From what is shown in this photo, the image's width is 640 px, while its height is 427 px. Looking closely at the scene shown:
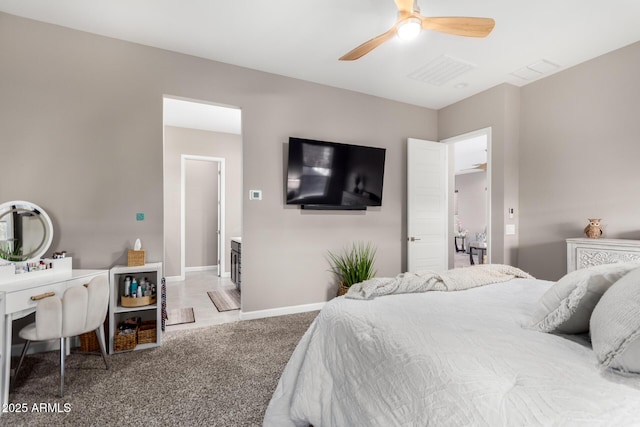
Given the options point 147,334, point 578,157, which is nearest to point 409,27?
point 578,157

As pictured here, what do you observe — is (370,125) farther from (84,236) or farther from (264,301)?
(84,236)

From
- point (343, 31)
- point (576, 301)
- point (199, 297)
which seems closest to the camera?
point (576, 301)

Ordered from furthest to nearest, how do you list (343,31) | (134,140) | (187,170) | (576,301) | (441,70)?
(187,170) < (441,70) < (134,140) < (343,31) < (576,301)

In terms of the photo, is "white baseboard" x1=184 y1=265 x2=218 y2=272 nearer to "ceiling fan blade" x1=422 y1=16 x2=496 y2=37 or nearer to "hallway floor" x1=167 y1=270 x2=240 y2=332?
"hallway floor" x1=167 y1=270 x2=240 y2=332

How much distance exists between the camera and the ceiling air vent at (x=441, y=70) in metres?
3.18

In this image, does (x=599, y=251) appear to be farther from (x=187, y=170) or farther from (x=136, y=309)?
(x=187, y=170)

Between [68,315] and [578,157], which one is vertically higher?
[578,157]

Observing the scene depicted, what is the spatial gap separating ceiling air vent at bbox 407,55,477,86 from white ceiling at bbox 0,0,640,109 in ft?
0.16

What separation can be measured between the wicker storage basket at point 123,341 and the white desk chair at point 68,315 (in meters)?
0.45

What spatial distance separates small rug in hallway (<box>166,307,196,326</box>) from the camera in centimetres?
332

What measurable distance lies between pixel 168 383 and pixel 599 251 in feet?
12.2

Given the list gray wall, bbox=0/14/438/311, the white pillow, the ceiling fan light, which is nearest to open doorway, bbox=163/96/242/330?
gray wall, bbox=0/14/438/311

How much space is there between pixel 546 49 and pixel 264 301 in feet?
12.6

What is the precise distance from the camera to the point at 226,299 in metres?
4.19
